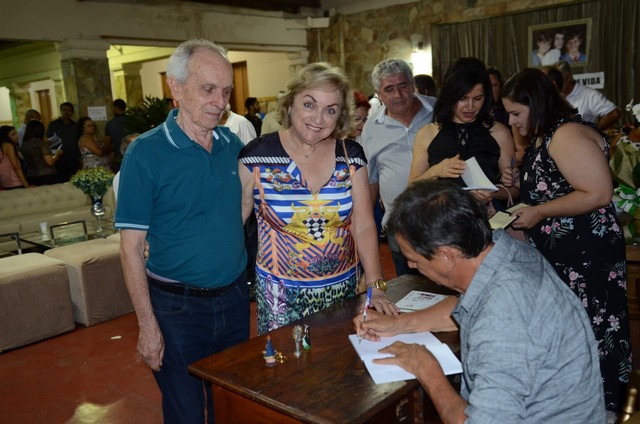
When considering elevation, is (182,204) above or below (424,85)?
below

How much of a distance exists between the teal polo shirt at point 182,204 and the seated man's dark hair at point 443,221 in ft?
2.62

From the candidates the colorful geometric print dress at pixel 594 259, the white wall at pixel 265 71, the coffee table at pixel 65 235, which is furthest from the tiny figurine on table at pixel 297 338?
the white wall at pixel 265 71

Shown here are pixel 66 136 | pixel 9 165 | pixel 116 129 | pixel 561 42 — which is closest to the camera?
pixel 9 165

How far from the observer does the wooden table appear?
135 cm

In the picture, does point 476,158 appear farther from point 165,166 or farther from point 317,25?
→ point 317,25

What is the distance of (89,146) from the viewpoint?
805cm

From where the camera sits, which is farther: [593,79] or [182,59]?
[593,79]

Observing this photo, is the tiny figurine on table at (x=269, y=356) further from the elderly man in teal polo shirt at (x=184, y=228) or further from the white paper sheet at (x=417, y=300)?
the white paper sheet at (x=417, y=300)

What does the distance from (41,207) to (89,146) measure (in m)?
1.32

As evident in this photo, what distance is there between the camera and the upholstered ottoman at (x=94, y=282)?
4.44 metres

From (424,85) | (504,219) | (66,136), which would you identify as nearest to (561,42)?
(424,85)

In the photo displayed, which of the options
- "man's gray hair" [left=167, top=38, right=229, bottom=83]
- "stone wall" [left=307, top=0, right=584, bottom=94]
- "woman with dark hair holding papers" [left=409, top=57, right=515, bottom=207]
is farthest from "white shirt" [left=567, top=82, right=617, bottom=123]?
"man's gray hair" [left=167, top=38, right=229, bottom=83]

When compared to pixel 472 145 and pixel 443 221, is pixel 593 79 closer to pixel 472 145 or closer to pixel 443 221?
pixel 472 145

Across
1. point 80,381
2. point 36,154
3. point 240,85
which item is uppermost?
point 240,85
